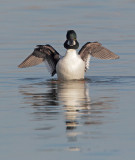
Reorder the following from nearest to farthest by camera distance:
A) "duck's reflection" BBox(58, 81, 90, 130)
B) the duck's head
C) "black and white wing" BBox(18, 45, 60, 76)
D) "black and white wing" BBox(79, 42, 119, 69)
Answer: "duck's reflection" BBox(58, 81, 90, 130)
the duck's head
"black and white wing" BBox(18, 45, 60, 76)
"black and white wing" BBox(79, 42, 119, 69)

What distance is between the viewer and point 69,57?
50.3 ft

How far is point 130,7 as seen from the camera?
28.4 m

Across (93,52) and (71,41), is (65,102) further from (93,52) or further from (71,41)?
(93,52)

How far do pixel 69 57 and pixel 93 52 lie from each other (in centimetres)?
148

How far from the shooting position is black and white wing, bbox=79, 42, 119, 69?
16484 millimetres

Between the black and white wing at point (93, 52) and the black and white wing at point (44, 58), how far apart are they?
585 mm

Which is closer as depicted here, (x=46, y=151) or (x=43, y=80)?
(x=46, y=151)

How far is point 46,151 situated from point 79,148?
386 millimetres

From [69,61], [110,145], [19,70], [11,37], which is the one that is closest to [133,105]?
[110,145]

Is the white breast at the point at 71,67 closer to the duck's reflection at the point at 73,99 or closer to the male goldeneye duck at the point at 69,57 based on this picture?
the male goldeneye duck at the point at 69,57

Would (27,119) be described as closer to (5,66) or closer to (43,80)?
(43,80)

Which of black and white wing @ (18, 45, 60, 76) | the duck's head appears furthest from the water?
the duck's head

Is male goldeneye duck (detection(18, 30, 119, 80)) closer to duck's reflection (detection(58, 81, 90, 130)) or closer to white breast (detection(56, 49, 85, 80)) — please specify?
white breast (detection(56, 49, 85, 80))

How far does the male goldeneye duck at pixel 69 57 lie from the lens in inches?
603
